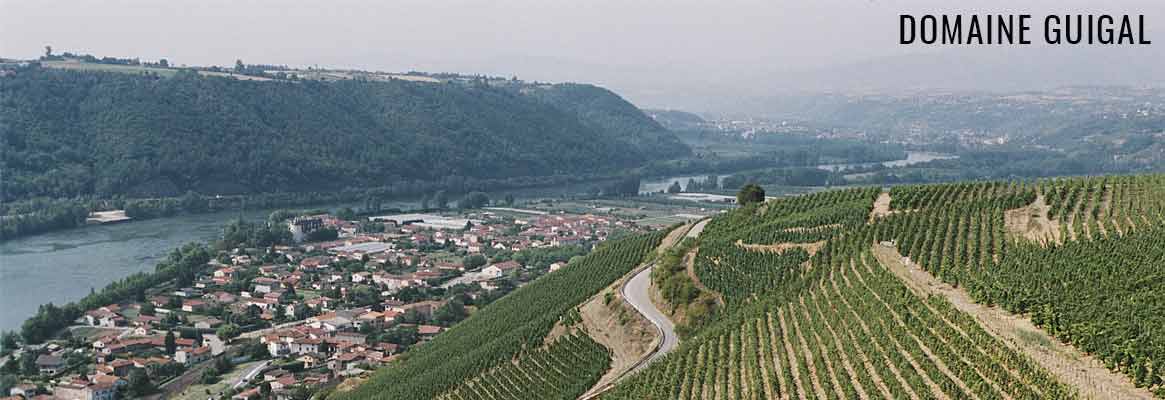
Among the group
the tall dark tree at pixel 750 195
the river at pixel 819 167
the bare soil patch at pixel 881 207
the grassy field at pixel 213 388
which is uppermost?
the bare soil patch at pixel 881 207

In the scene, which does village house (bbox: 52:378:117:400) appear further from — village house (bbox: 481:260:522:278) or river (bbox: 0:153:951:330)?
village house (bbox: 481:260:522:278)

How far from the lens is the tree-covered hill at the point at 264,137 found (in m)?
86.7

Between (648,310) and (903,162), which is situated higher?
(648,310)

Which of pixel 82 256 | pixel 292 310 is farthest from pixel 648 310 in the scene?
pixel 82 256

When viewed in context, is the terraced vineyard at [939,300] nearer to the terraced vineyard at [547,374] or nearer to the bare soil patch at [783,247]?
the bare soil patch at [783,247]

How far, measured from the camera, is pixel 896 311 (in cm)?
2120

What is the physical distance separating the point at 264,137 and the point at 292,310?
56.9m

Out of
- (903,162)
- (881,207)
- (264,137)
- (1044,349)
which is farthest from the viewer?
(903,162)

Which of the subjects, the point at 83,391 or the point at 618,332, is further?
the point at 83,391

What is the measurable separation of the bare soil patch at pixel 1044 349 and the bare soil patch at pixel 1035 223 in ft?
13.4

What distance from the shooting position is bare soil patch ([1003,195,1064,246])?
2562cm

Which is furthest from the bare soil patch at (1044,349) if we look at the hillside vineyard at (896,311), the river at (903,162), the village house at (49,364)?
the river at (903,162)

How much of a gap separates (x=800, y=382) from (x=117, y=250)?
52447 mm

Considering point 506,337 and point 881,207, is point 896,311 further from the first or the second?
point 506,337
